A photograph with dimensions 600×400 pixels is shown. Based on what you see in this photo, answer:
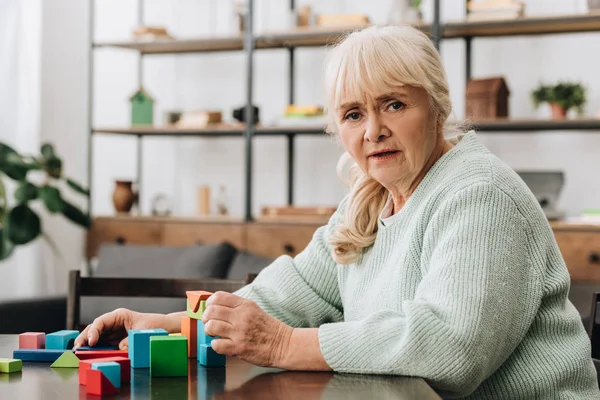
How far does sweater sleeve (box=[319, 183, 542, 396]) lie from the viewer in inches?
50.9

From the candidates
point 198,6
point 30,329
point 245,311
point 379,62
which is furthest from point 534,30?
point 245,311

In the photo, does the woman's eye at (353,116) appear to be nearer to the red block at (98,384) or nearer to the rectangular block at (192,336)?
the rectangular block at (192,336)

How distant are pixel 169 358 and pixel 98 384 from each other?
158 mm

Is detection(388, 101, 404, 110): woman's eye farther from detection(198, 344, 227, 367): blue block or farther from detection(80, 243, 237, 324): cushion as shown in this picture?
detection(80, 243, 237, 324): cushion

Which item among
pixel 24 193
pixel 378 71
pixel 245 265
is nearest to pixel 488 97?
pixel 245 265

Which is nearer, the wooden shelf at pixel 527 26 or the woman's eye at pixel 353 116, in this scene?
the woman's eye at pixel 353 116

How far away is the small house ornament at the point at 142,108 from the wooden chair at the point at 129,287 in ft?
8.51

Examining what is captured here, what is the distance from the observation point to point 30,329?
3432 mm

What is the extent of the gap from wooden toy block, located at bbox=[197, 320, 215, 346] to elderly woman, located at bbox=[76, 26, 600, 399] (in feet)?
0.16

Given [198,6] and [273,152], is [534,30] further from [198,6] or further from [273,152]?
[198,6]

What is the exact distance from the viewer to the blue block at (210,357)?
Answer: 4.63 ft

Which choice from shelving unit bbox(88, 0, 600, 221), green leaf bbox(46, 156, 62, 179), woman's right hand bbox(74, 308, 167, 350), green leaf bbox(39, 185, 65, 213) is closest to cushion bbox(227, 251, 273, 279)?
shelving unit bbox(88, 0, 600, 221)

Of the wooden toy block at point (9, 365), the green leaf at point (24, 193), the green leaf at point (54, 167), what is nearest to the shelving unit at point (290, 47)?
the green leaf at point (54, 167)

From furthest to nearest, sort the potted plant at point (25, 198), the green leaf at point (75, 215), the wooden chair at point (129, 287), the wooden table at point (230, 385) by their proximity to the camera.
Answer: the green leaf at point (75, 215) → the potted plant at point (25, 198) → the wooden chair at point (129, 287) → the wooden table at point (230, 385)
